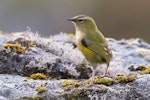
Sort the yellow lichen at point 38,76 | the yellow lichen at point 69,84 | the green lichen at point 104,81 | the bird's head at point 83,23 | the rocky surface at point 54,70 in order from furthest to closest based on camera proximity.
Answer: the bird's head at point 83,23, the yellow lichen at point 38,76, the green lichen at point 104,81, the yellow lichen at point 69,84, the rocky surface at point 54,70

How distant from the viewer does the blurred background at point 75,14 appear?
19812 mm

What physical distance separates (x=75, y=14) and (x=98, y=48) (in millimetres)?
12947

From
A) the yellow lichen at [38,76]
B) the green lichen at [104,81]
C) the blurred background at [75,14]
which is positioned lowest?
the green lichen at [104,81]

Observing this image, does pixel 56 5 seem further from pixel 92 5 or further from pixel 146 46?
pixel 146 46

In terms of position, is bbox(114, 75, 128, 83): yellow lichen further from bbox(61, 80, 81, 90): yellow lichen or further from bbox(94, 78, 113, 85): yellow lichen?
bbox(61, 80, 81, 90): yellow lichen

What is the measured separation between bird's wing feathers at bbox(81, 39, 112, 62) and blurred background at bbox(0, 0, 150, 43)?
1147 cm

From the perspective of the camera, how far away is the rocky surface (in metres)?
6.83

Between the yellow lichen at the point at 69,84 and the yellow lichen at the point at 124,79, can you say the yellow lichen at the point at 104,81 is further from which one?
the yellow lichen at the point at 69,84

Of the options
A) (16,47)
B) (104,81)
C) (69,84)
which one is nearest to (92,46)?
(104,81)

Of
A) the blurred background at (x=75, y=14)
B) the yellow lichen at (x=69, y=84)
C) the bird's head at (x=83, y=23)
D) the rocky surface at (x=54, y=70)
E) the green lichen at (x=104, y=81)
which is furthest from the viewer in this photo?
the blurred background at (x=75, y=14)

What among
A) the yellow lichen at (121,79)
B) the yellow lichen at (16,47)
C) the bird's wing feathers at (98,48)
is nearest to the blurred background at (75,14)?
the yellow lichen at (16,47)

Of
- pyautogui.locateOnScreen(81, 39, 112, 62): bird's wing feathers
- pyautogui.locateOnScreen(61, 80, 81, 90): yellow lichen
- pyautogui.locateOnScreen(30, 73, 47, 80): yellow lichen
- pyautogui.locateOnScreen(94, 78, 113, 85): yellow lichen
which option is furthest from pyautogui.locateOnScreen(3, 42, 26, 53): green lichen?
pyautogui.locateOnScreen(94, 78, 113, 85): yellow lichen

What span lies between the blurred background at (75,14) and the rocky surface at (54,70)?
9872 millimetres

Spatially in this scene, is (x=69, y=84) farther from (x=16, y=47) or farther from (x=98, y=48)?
(x=16, y=47)
